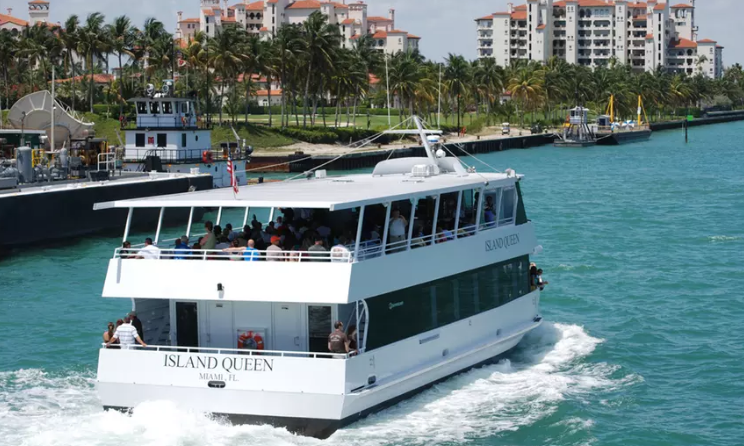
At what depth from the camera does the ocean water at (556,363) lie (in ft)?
57.1

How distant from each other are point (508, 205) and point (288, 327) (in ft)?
22.1

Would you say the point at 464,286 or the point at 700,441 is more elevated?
the point at 464,286

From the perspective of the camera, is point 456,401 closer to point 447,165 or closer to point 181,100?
point 447,165

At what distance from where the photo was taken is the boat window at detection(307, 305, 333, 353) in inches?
679

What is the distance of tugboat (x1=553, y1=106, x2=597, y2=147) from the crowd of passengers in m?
96.2

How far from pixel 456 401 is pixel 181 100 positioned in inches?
1592

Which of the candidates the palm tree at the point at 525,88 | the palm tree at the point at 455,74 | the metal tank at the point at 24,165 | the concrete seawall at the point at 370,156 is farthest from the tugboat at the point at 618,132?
the metal tank at the point at 24,165

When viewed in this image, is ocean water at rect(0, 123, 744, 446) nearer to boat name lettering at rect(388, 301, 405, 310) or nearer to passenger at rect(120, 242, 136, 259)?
boat name lettering at rect(388, 301, 405, 310)

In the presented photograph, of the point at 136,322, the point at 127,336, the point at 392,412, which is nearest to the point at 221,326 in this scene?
the point at 136,322

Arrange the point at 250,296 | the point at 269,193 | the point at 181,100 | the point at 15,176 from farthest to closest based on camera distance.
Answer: the point at 181,100, the point at 15,176, the point at 269,193, the point at 250,296

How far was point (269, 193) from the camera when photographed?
19266mm

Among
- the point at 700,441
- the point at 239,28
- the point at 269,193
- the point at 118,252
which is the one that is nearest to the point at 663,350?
the point at 700,441

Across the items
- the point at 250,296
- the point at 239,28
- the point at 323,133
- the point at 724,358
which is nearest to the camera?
the point at 250,296

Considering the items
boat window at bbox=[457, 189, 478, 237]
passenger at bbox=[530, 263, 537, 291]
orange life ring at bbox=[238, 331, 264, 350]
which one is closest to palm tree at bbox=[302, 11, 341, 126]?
passenger at bbox=[530, 263, 537, 291]
